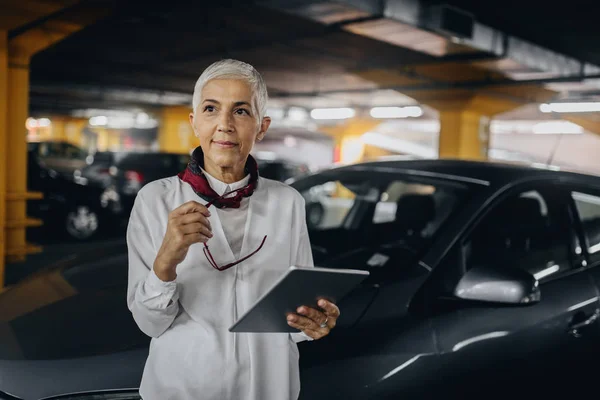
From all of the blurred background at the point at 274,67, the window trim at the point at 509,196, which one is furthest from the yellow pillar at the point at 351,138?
the window trim at the point at 509,196

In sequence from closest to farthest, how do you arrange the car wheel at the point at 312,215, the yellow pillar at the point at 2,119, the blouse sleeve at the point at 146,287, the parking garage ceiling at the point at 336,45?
the blouse sleeve at the point at 146,287 < the car wheel at the point at 312,215 < the yellow pillar at the point at 2,119 < the parking garage ceiling at the point at 336,45

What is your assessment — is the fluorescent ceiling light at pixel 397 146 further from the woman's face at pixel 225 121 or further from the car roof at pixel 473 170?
the woman's face at pixel 225 121

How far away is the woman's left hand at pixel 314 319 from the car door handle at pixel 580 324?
5.42 feet

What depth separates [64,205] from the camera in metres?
9.28

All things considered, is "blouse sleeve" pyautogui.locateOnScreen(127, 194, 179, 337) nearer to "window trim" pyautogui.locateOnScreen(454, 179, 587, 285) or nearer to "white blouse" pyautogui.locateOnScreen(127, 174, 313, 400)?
"white blouse" pyautogui.locateOnScreen(127, 174, 313, 400)

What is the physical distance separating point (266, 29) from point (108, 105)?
19.2 metres

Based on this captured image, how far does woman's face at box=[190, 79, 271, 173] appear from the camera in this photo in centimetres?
132

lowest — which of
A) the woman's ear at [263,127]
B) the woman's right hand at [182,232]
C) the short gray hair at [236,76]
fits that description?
the woman's right hand at [182,232]

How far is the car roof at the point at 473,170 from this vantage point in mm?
2723

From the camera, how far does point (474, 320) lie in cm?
224

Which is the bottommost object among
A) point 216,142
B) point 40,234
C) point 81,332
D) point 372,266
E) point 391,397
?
point 40,234

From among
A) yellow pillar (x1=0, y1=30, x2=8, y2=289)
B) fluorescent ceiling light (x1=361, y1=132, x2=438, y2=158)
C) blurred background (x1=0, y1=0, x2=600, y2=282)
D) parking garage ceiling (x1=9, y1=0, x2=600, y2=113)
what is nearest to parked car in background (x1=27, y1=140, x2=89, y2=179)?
blurred background (x1=0, y1=0, x2=600, y2=282)

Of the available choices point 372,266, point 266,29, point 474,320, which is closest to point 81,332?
point 372,266

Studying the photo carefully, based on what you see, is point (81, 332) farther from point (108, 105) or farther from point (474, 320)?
point (108, 105)
